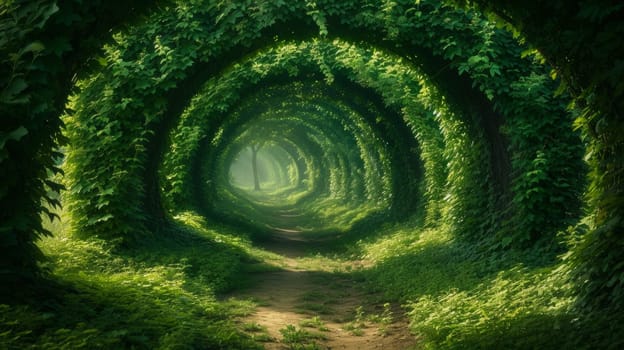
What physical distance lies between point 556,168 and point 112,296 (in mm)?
7044

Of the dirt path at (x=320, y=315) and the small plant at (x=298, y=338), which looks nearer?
the small plant at (x=298, y=338)

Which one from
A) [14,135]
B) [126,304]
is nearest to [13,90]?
[14,135]

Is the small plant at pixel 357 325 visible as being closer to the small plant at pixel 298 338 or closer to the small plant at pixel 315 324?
the small plant at pixel 315 324

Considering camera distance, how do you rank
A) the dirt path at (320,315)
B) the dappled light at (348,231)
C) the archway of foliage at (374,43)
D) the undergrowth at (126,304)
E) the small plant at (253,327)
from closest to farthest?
the undergrowth at (126,304)
the dappled light at (348,231)
the dirt path at (320,315)
the small plant at (253,327)
the archway of foliage at (374,43)

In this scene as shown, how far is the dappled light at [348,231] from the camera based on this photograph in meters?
5.41

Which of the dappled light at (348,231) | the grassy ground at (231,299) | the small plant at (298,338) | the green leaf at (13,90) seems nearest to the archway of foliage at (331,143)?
the dappled light at (348,231)

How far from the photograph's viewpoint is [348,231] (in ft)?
65.7

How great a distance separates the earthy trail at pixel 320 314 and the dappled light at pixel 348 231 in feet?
0.17

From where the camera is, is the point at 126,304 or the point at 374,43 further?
the point at 374,43

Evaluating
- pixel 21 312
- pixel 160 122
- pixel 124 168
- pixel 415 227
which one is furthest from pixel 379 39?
pixel 21 312

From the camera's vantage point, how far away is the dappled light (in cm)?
541

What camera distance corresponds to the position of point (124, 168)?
10.9 meters

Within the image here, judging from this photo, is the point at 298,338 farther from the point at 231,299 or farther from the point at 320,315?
the point at 231,299

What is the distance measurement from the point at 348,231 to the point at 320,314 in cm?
1144
